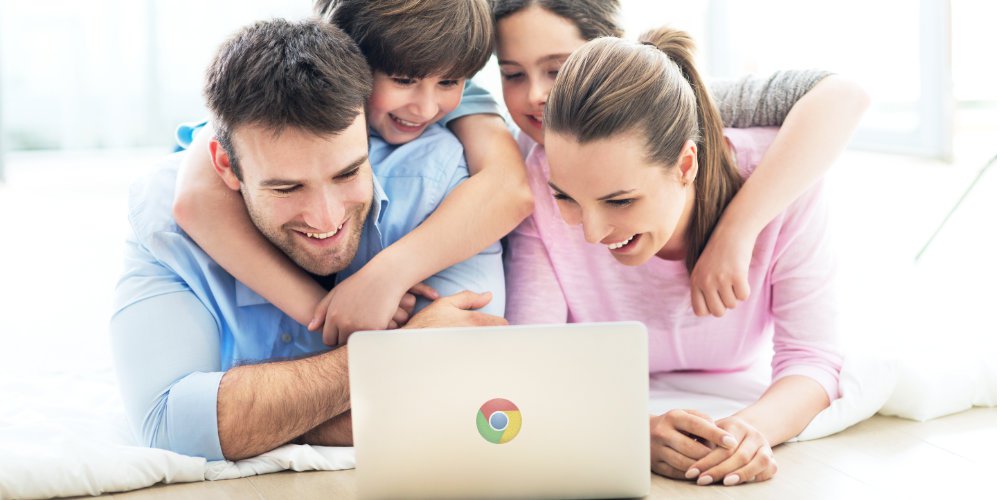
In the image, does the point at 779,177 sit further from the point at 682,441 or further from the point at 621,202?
the point at 682,441

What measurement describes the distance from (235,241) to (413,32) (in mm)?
469

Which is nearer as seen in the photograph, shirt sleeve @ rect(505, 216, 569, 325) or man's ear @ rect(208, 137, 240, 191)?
man's ear @ rect(208, 137, 240, 191)

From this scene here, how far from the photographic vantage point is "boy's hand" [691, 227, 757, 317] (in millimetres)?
1710

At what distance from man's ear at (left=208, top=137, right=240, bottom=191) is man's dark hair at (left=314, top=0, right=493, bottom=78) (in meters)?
0.30

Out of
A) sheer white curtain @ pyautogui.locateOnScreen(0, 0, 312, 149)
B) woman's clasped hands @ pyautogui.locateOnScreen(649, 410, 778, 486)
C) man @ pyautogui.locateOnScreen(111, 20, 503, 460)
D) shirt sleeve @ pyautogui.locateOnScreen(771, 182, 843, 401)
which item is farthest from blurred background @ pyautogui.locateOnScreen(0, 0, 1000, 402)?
woman's clasped hands @ pyautogui.locateOnScreen(649, 410, 778, 486)

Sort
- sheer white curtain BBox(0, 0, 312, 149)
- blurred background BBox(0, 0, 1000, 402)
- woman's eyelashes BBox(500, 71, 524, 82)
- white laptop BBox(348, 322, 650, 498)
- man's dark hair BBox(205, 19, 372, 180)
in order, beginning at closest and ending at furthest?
white laptop BBox(348, 322, 650, 498)
man's dark hair BBox(205, 19, 372, 180)
woman's eyelashes BBox(500, 71, 524, 82)
blurred background BBox(0, 0, 1000, 402)
sheer white curtain BBox(0, 0, 312, 149)

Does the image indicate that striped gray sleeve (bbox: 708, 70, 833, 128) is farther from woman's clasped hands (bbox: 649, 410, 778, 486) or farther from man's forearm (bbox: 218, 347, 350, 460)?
man's forearm (bbox: 218, 347, 350, 460)

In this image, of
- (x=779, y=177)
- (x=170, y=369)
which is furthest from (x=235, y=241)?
(x=779, y=177)

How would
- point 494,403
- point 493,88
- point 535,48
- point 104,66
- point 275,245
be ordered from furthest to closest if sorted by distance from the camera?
1. point 493,88
2. point 104,66
3. point 535,48
4. point 275,245
5. point 494,403

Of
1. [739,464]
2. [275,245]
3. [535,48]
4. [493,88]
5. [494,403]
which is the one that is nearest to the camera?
[494,403]

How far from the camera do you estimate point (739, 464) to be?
154 cm

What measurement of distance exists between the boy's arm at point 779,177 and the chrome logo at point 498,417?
0.53 metres

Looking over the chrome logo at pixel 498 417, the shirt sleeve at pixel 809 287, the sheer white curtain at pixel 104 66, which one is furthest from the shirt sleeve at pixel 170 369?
the sheer white curtain at pixel 104 66

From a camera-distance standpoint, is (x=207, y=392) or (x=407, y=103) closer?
(x=207, y=392)
